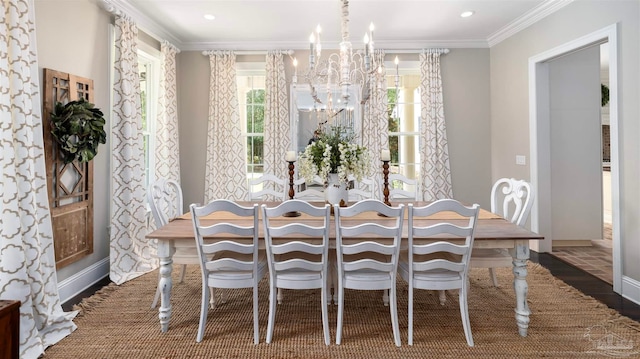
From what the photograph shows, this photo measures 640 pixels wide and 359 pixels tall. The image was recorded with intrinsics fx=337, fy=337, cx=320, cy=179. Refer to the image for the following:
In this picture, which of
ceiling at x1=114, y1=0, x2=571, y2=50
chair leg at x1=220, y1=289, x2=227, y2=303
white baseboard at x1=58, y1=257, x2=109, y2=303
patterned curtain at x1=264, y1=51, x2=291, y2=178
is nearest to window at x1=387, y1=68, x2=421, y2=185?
ceiling at x1=114, y1=0, x2=571, y2=50

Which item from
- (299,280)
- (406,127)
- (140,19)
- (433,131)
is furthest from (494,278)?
(140,19)

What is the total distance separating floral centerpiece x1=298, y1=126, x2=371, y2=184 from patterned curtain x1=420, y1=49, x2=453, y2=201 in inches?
95.9

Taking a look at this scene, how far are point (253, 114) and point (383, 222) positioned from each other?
Result: 10.7 feet

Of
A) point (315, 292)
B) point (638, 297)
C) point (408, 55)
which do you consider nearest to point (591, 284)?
point (638, 297)

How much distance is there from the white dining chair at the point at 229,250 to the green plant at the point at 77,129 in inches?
56.7

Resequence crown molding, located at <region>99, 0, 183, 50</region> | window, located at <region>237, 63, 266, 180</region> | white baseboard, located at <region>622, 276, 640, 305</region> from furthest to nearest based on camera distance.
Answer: window, located at <region>237, 63, 266, 180</region>
crown molding, located at <region>99, 0, 183, 50</region>
white baseboard, located at <region>622, 276, 640, 305</region>

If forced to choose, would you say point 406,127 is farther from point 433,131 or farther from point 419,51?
point 419,51

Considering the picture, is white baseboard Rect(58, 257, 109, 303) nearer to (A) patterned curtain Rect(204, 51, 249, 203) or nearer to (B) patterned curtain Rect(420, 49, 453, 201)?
(A) patterned curtain Rect(204, 51, 249, 203)

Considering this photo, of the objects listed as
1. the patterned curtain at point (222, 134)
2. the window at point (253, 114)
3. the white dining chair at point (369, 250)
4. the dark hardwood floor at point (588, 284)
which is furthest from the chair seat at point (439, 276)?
the window at point (253, 114)

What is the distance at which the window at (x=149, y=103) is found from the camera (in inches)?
167

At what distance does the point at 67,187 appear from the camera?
2859 millimetres

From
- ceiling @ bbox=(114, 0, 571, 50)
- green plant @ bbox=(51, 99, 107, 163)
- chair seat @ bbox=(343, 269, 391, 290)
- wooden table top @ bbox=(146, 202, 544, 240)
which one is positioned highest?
ceiling @ bbox=(114, 0, 571, 50)

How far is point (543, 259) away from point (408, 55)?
3197mm

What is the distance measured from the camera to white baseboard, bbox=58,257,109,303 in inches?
111
